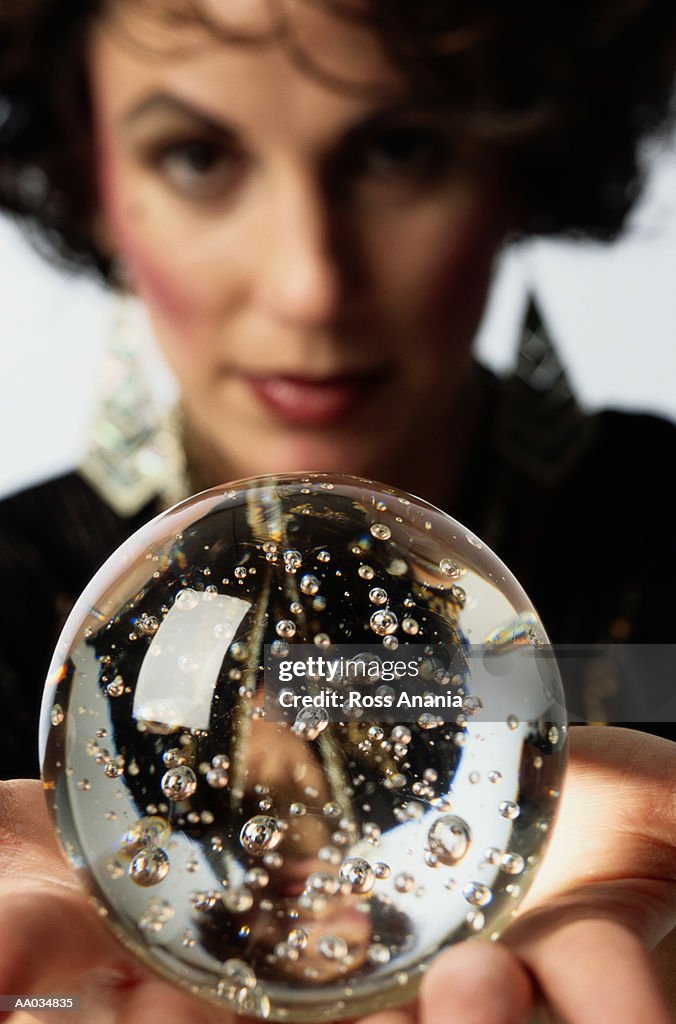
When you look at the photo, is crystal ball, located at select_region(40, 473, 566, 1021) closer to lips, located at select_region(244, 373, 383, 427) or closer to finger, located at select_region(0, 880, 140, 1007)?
finger, located at select_region(0, 880, 140, 1007)

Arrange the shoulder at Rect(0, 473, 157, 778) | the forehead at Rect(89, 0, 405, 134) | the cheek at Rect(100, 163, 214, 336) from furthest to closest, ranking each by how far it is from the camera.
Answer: the shoulder at Rect(0, 473, 157, 778) → the cheek at Rect(100, 163, 214, 336) → the forehead at Rect(89, 0, 405, 134)

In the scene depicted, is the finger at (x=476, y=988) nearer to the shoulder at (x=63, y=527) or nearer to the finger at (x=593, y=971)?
the finger at (x=593, y=971)

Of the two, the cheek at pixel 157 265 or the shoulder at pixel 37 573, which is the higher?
the cheek at pixel 157 265

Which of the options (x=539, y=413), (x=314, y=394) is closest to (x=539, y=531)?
(x=539, y=413)

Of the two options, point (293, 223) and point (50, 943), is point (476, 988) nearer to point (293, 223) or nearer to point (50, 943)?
Result: point (50, 943)

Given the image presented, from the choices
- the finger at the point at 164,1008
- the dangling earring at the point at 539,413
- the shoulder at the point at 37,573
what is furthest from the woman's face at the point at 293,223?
the finger at the point at 164,1008

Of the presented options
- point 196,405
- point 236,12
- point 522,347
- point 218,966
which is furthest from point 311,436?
point 218,966

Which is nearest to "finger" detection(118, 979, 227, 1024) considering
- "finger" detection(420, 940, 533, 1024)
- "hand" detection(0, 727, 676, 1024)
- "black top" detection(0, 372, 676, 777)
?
"hand" detection(0, 727, 676, 1024)
